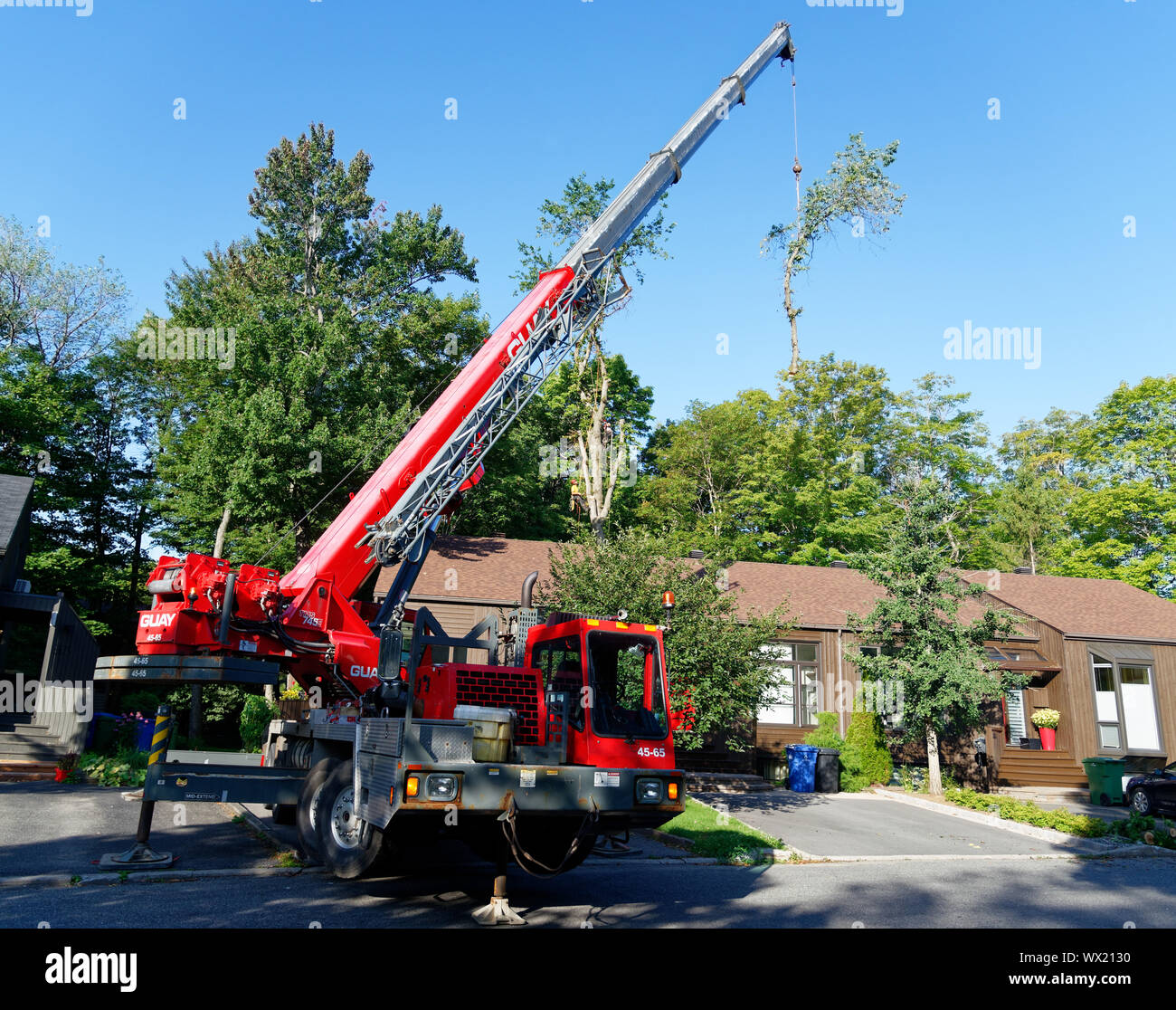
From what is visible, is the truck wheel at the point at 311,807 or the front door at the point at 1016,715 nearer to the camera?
the truck wheel at the point at 311,807

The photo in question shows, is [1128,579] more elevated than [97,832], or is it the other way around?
[1128,579]

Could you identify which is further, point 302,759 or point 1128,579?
point 1128,579

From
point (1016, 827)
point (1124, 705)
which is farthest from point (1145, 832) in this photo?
point (1124, 705)

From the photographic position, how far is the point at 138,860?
900 cm

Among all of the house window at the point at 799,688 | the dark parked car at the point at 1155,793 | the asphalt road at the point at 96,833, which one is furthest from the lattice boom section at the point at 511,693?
the house window at the point at 799,688

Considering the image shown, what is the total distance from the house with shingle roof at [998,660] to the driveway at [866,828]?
4379mm

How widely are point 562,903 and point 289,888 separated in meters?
2.73

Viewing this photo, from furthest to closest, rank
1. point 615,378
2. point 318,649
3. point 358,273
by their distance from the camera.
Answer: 1. point 615,378
2. point 358,273
3. point 318,649

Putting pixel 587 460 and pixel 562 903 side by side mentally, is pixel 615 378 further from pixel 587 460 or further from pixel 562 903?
pixel 562 903

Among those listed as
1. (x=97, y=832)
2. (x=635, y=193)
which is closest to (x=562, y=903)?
(x=97, y=832)

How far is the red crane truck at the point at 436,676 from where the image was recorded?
23.0ft

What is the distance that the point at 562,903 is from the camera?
26.7 feet

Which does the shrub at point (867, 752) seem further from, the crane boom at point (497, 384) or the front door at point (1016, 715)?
the crane boom at point (497, 384)

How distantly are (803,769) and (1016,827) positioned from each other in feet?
16.8
